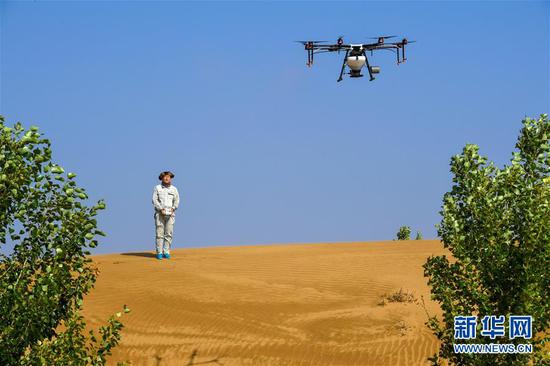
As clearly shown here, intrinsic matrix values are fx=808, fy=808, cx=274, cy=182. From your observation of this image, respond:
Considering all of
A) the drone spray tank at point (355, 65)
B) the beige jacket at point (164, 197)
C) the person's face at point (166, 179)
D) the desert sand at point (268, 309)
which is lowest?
the desert sand at point (268, 309)

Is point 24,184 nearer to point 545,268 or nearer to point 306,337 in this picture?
point 545,268

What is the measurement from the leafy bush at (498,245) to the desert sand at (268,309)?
27.5 feet

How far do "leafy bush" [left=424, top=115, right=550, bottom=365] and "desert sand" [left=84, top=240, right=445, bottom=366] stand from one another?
27.5ft

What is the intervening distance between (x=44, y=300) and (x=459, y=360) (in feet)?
19.7

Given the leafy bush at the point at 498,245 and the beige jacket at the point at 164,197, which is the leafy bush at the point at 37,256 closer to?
the leafy bush at the point at 498,245

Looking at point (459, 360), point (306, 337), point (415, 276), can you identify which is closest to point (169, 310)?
point (306, 337)

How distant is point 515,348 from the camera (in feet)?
36.7

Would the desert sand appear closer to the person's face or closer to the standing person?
the standing person

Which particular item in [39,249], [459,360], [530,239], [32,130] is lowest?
[459,360]

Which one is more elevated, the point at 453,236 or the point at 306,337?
the point at 453,236

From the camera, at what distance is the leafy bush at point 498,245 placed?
36.1 ft

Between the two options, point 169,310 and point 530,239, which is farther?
point 169,310

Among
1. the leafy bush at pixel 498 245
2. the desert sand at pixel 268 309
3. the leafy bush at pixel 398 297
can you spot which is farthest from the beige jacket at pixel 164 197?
the leafy bush at pixel 498 245

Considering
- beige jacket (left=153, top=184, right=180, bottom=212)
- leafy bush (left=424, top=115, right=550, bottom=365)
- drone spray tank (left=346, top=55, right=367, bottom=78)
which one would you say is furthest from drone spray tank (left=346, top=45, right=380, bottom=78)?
leafy bush (left=424, top=115, right=550, bottom=365)
